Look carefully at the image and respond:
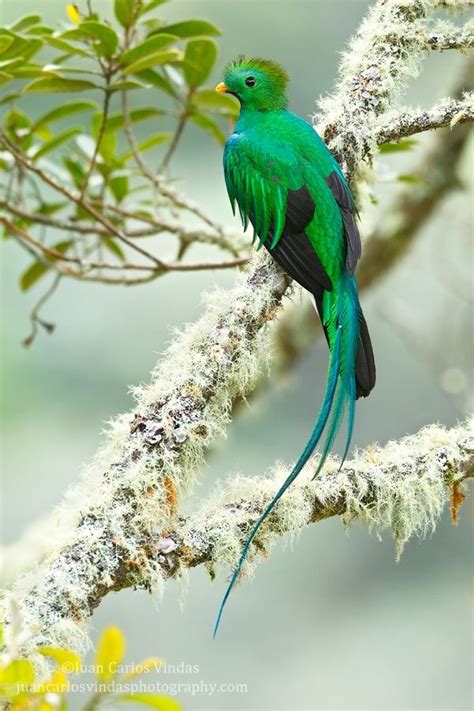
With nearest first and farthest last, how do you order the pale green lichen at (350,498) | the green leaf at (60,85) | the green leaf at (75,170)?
the pale green lichen at (350,498) → the green leaf at (60,85) → the green leaf at (75,170)

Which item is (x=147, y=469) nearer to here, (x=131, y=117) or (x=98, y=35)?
(x=98, y=35)

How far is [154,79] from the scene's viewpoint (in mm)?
2033

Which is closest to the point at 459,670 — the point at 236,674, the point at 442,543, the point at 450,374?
the point at 442,543

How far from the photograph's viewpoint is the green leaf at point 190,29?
193 cm

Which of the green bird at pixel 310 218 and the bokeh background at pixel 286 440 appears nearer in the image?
the green bird at pixel 310 218

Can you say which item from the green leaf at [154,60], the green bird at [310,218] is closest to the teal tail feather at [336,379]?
the green bird at [310,218]

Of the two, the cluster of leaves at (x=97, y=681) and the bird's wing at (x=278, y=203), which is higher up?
the bird's wing at (x=278, y=203)

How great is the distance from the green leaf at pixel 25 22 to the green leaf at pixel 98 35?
0.41 feet

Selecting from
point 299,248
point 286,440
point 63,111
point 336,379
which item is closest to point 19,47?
point 63,111

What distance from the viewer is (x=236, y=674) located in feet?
12.7

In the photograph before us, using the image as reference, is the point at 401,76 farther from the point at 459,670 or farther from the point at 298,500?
the point at 459,670

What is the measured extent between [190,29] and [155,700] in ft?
5.14

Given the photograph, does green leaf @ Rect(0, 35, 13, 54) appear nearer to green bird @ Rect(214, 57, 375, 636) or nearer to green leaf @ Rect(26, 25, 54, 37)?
green leaf @ Rect(26, 25, 54, 37)

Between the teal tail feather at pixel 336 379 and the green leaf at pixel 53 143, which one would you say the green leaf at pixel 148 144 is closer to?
the green leaf at pixel 53 143
